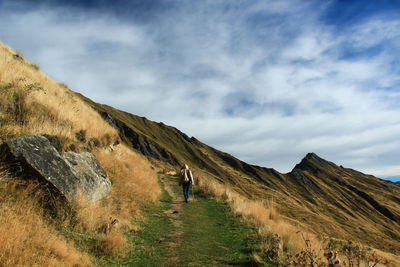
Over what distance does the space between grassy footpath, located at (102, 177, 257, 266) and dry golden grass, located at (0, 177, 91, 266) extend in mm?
1193

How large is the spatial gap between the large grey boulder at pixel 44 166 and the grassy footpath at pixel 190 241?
220 cm

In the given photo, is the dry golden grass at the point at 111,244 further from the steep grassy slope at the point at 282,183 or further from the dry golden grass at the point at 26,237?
the steep grassy slope at the point at 282,183

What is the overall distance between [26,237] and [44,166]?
7.88 ft

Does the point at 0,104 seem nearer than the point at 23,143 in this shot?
No

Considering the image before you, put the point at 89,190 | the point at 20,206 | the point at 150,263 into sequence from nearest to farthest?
the point at 20,206, the point at 150,263, the point at 89,190

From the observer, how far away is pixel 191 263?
6.30 meters

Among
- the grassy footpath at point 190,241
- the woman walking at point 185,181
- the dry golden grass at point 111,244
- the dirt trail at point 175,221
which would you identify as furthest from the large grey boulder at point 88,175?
the woman walking at point 185,181

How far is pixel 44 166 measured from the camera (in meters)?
6.71

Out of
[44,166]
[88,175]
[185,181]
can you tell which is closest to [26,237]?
[44,166]

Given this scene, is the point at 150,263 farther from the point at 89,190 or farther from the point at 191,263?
the point at 89,190

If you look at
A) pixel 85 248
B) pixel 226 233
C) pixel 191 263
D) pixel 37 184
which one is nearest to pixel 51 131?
pixel 37 184

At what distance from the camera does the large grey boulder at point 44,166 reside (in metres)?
6.29

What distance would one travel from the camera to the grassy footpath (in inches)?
255

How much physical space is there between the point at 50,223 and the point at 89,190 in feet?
8.06
